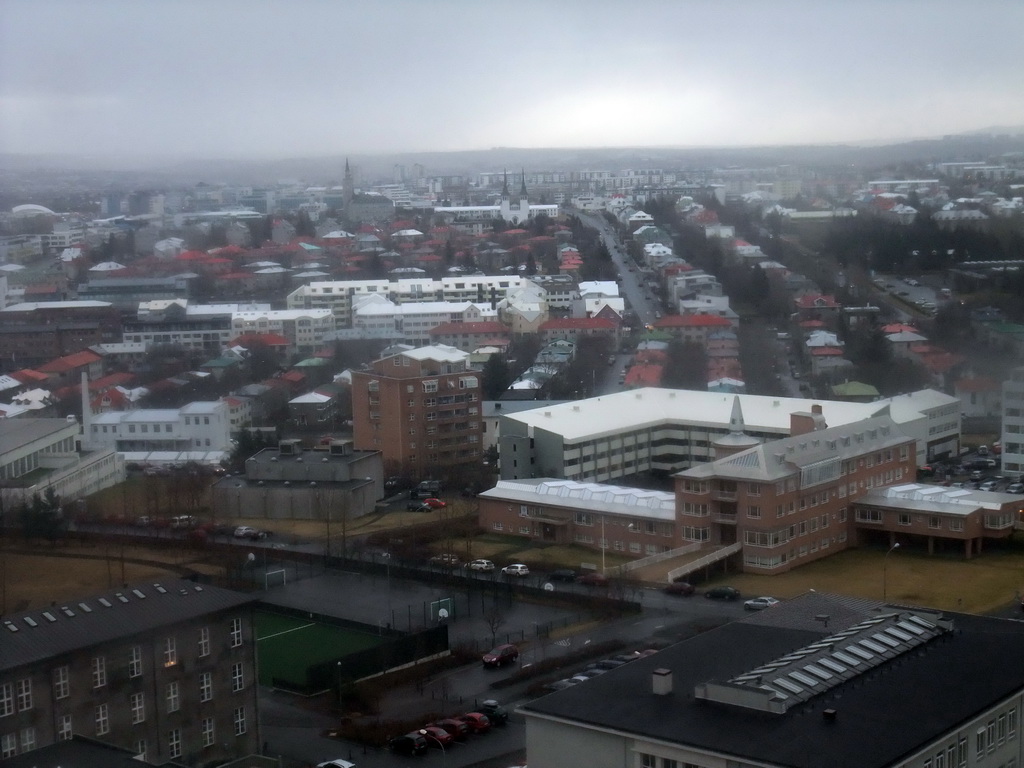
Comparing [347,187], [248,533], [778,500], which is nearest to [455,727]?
[778,500]

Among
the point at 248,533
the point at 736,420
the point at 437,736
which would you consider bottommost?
the point at 248,533

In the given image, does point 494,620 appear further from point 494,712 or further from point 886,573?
point 886,573

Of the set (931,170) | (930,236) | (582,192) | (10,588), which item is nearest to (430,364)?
(10,588)

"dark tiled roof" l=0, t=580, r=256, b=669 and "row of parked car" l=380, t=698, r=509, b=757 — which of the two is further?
"row of parked car" l=380, t=698, r=509, b=757

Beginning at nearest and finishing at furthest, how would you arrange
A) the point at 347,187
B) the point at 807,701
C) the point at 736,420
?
the point at 807,701, the point at 736,420, the point at 347,187

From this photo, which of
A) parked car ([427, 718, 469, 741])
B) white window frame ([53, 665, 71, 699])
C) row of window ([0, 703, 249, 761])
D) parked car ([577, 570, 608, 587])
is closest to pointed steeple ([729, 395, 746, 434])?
parked car ([577, 570, 608, 587])

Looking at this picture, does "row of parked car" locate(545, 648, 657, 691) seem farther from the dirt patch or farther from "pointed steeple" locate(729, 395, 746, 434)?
"pointed steeple" locate(729, 395, 746, 434)
